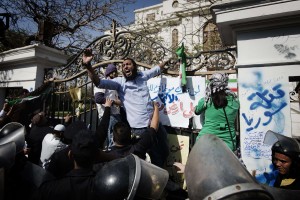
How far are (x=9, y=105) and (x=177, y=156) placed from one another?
337 cm

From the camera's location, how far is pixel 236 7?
10.1ft

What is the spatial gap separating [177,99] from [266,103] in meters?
1.26

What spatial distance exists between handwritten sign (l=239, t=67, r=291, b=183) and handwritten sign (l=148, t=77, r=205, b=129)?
0.69 m

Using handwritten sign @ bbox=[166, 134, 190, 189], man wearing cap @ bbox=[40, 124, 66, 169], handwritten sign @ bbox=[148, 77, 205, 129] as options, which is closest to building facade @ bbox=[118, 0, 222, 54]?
handwritten sign @ bbox=[148, 77, 205, 129]

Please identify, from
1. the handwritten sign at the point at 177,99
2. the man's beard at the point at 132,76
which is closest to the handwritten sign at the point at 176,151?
the handwritten sign at the point at 177,99

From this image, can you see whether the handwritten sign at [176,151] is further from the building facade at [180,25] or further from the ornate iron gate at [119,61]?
the building facade at [180,25]

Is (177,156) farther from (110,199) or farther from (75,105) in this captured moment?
(75,105)

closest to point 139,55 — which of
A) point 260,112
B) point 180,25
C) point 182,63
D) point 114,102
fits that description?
point 182,63

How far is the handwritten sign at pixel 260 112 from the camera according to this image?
3.01m

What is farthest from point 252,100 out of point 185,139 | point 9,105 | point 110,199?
point 9,105

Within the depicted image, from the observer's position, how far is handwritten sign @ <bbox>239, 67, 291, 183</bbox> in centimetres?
301

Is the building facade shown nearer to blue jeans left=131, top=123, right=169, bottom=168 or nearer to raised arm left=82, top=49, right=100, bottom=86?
raised arm left=82, top=49, right=100, bottom=86

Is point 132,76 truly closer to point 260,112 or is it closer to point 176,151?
point 176,151

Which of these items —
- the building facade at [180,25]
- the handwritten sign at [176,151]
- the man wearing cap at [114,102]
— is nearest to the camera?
the handwritten sign at [176,151]
